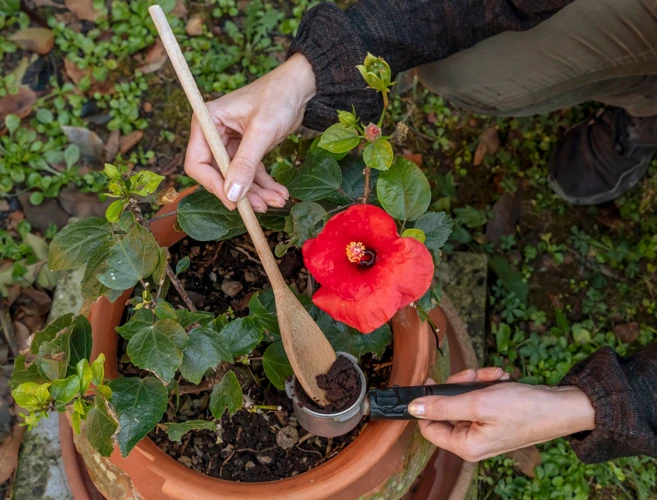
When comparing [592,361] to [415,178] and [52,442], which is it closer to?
[415,178]

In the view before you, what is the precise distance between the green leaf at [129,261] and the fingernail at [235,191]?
129 mm

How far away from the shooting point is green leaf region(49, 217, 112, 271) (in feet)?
2.92

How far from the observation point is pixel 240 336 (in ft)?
3.02

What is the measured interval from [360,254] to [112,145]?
1176 mm

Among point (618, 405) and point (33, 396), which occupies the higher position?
point (33, 396)

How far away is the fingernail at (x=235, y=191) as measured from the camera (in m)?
0.89

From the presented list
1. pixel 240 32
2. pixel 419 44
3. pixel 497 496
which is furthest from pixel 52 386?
pixel 240 32

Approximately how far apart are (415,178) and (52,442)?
3.54 feet

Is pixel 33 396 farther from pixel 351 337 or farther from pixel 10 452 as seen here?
pixel 10 452

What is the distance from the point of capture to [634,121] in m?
1.76

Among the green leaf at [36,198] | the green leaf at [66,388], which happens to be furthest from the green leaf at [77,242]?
the green leaf at [36,198]

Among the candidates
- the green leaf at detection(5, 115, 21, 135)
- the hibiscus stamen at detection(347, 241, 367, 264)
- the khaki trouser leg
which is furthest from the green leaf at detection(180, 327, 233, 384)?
the green leaf at detection(5, 115, 21, 135)

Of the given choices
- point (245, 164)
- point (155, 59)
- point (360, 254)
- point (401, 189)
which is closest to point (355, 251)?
point (360, 254)

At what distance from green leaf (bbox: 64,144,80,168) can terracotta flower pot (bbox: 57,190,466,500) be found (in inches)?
30.9
